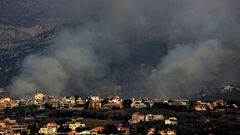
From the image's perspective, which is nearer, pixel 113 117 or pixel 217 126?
pixel 217 126

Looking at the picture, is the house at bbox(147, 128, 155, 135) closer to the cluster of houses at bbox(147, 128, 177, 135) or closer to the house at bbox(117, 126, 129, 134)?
the cluster of houses at bbox(147, 128, 177, 135)

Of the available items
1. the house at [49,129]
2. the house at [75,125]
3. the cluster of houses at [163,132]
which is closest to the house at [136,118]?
the house at [75,125]

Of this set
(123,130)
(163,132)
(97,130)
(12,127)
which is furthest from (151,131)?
(12,127)

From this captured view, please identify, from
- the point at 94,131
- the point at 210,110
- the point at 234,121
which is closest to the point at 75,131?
the point at 94,131

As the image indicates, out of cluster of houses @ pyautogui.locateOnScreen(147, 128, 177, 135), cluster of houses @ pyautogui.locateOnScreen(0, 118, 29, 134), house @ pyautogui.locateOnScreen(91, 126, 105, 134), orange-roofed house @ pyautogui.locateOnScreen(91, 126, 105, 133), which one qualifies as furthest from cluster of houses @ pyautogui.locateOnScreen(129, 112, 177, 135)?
cluster of houses @ pyautogui.locateOnScreen(0, 118, 29, 134)

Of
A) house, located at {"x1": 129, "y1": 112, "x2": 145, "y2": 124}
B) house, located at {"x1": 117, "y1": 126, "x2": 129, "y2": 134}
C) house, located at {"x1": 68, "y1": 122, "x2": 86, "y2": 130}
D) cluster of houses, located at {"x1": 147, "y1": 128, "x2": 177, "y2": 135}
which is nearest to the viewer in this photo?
cluster of houses, located at {"x1": 147, "y1": 128, "x2": 177, "y2": 135}

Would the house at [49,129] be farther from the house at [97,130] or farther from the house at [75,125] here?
the house at [97,130]

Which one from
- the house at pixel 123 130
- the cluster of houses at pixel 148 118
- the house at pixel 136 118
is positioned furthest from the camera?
the house at pixel 136 118

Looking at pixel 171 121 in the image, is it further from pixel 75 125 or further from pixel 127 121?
pixel 75 125

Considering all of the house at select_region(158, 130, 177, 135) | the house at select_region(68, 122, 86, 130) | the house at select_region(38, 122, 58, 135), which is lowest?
the house at select_region(158, 130, 177, 135)

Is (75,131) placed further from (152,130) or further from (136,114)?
(136,114)

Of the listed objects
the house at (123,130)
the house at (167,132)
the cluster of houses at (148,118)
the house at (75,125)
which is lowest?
the house at (167,132)
